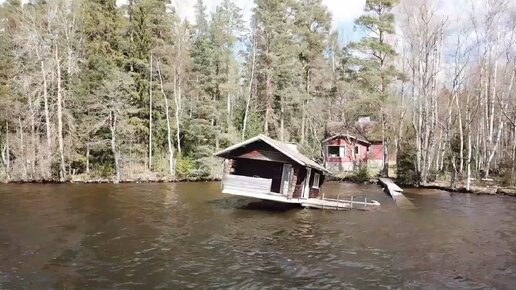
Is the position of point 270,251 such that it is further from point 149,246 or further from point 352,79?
point 352,79

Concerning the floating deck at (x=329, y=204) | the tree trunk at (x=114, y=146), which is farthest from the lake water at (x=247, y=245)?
the tree trunk at (x=114, y=146)

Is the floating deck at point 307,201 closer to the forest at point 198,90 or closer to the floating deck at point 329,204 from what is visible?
the floating deck at point 329,204

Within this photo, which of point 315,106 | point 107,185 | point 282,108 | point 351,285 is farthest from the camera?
point 315,106

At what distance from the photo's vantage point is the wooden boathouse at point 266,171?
24359 mm

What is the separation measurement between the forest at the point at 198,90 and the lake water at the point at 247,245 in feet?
49.4

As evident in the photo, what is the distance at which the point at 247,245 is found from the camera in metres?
17.0

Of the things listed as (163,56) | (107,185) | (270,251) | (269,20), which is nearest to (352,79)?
(269,20)

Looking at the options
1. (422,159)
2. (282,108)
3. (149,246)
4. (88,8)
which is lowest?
(149,246)

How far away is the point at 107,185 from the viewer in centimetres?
3959

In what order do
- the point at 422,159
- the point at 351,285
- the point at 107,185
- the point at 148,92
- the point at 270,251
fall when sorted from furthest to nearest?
the point at 148,92, the point at 422,159, the point at 107,185, the point at 270,251, the point at 351,285

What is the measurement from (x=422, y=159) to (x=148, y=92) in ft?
97.4

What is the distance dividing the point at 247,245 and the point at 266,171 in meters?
11.2

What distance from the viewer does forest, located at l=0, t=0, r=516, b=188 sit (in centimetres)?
4181

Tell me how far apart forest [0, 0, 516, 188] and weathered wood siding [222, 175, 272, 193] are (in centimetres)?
2147
